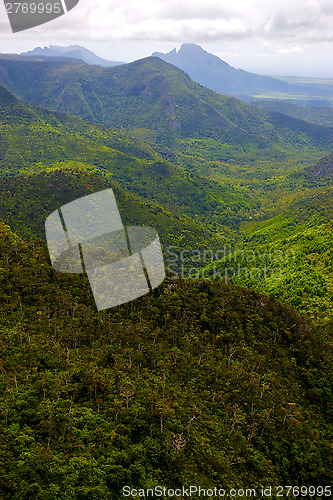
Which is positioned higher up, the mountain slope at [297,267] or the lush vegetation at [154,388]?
the lush vegetation at [154,388]

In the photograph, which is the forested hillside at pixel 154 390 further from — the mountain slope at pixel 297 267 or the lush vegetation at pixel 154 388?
the mountain slope at pixel 297 267

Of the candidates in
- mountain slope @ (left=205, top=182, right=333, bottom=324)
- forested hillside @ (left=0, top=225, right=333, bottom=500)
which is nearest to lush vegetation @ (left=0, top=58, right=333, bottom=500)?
forested hillside @ (left=0, top=225, right=333, bottom=500)

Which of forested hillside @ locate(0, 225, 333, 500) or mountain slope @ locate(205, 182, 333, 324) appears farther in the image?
mountain slope @ locate(205, 182, 333, 324)

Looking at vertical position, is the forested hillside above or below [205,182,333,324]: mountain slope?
above

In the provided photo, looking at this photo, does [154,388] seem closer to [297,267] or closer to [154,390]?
[154,390]

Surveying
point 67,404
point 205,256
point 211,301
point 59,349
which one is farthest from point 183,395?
point 205,256

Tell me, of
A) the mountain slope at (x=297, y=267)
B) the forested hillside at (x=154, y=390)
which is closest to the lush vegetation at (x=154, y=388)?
the forested hillside at (x=154, y=390)

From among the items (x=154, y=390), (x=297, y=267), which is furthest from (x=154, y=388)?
(x=297, y=267)

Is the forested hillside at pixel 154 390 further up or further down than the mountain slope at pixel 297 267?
further up

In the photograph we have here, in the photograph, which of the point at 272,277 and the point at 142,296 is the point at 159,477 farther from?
the point at 272,277

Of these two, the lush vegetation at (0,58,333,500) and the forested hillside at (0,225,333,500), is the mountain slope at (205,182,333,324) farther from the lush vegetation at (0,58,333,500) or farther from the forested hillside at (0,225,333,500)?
the forested hillside at (0,225,333,500)

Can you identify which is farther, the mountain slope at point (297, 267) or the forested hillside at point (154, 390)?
the mountain slope at point (297, 267)
